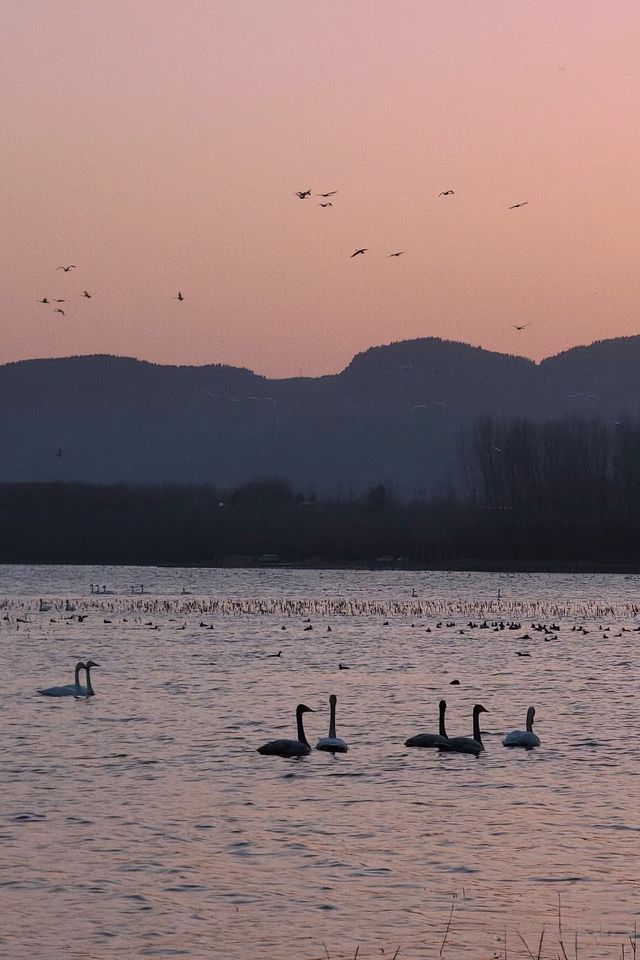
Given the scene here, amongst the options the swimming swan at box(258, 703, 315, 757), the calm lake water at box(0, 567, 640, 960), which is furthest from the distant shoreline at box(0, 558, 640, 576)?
the swimming swan at box(258, 703, 315, 757)

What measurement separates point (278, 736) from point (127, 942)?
1445 centimetres

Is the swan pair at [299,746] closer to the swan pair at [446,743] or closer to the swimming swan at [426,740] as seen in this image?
the swimming swan at [426,740]

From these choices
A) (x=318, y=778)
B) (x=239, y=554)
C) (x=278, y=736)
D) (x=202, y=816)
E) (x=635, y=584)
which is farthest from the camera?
(x=239, y=554)

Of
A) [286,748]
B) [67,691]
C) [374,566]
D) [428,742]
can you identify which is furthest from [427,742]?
[374,566]

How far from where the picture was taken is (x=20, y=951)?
15102mm

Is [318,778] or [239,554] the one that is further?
[239,554]

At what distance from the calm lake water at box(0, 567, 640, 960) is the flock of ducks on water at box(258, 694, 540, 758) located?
12.5 inches

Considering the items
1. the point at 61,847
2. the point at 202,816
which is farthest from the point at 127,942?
the point at 202,816

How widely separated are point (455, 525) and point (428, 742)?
126281mm

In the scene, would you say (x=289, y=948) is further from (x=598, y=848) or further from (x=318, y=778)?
(x=318, y=778)

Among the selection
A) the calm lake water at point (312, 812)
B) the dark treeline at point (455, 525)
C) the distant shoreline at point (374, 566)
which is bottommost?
the calm lake water at point (312, 812)

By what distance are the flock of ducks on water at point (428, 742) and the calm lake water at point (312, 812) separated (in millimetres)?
318

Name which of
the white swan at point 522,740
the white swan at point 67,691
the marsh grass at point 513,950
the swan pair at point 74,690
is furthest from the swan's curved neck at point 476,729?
the marsh grass at point 513,950

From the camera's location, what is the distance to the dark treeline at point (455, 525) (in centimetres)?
14100
